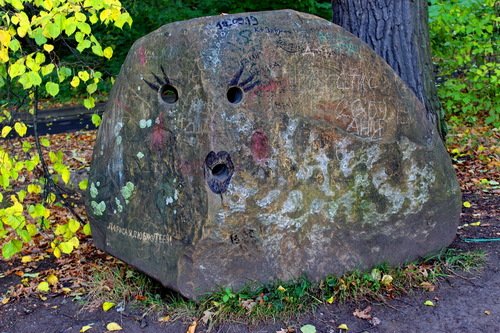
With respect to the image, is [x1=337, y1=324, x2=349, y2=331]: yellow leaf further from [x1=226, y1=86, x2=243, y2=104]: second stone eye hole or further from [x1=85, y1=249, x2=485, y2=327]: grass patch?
[x1=226, y1=86, x2=243, y2=104]: second stone eye hole

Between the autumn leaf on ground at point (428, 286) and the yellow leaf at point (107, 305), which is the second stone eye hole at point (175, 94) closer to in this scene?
the yellow leaf at point (107, 305)

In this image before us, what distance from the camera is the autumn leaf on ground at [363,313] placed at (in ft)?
11.7

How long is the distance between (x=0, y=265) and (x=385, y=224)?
3155 mm

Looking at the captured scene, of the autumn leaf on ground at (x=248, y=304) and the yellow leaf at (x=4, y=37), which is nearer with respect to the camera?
the yellow leaf at (x=4, y=37)

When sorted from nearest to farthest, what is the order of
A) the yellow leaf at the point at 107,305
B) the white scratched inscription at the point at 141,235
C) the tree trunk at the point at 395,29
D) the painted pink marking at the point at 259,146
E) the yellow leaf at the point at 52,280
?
the painted pink marking at the point at 259,146 < the white scratched inscription at the point at 141,235 < the yellow leaf at the point at 107,305 < the yellow leaf at the point at 52,280 < the tree trunk at the point at 395,29

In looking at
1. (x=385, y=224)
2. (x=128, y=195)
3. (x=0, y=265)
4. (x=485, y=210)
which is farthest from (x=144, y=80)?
Result: (x=485, y=210)

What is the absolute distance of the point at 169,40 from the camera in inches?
139

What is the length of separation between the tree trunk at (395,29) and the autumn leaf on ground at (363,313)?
290 centimetres

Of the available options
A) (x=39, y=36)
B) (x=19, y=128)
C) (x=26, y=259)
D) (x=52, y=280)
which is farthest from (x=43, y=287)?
(x=39, y=36)

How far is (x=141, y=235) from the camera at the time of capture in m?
3.76

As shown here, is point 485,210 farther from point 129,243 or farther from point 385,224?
point 129,243

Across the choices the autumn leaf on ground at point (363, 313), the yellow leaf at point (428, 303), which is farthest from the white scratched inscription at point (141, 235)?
the yellow leaf at point (428, 303)

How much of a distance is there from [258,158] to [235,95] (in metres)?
0.42

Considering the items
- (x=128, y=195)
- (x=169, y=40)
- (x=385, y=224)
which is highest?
(x=169, y=40)
